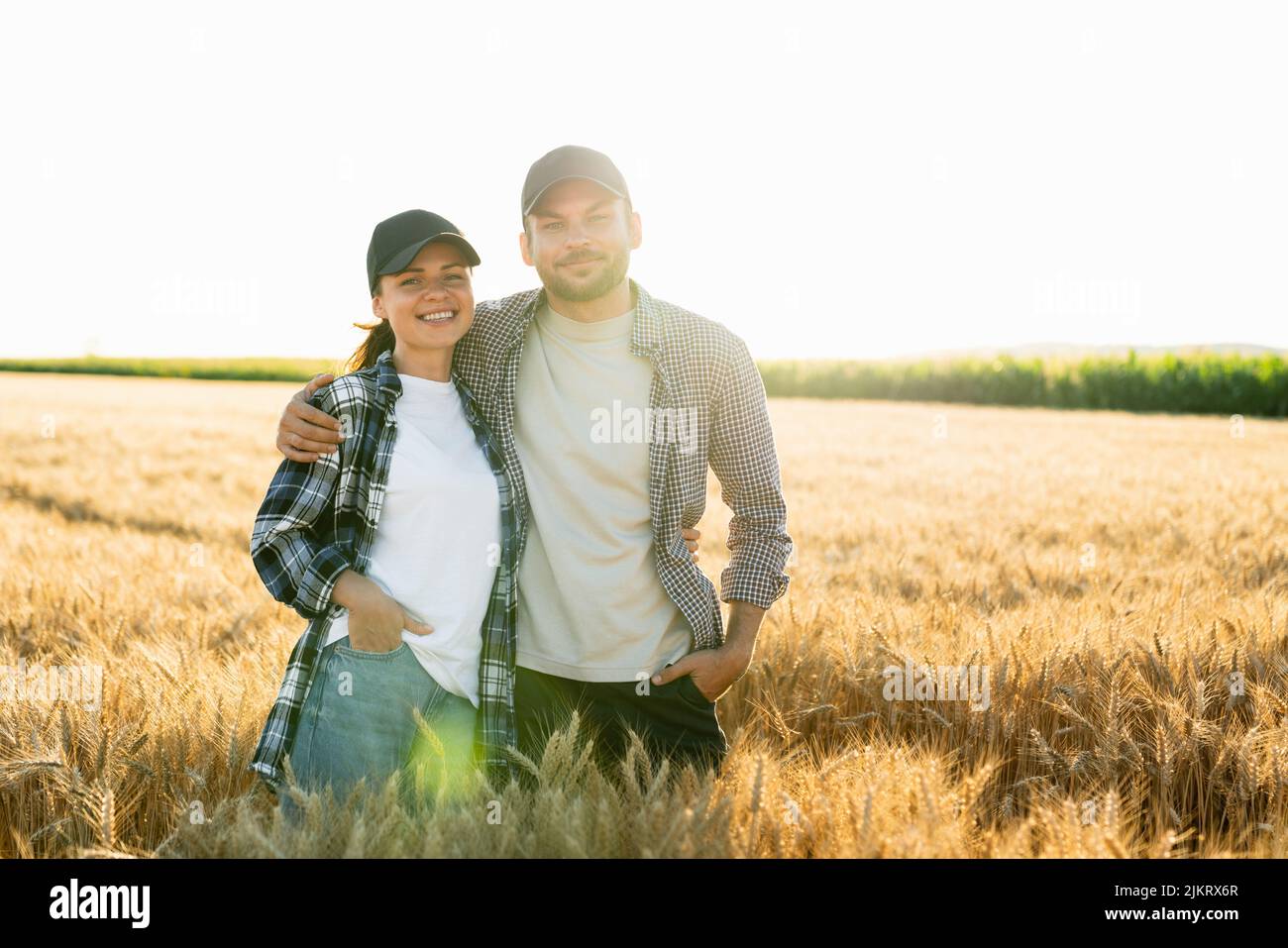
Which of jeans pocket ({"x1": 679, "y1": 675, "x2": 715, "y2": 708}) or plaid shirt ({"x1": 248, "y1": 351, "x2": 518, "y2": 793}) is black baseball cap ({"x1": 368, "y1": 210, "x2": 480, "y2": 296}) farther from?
jeans pocket ({"x1": 679, "y1": 675, "x2": 715, "y2": 708})

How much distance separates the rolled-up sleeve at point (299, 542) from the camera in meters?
2.25

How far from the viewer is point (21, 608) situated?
3.77 metres

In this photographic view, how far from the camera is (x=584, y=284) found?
2689 mm

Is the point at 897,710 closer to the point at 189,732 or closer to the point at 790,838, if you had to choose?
the point at 790,838

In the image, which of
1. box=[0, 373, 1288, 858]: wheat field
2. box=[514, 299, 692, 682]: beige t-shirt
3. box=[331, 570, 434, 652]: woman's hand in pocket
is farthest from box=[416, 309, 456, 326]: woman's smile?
box=[0, 373, 1288, 858]: wheat field

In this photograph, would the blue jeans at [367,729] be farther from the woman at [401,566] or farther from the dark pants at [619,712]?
the dark pants at [619,712]

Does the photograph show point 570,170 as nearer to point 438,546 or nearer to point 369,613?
point 438,546

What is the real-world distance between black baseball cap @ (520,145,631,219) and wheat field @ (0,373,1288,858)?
5.31 ft

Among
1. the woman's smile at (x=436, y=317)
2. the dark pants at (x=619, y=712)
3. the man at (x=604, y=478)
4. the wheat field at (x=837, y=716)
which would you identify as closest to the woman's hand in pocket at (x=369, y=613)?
the wheat field at (x=837, y=716)

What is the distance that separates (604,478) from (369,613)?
850 mm

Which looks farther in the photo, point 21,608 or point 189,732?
point 21,608

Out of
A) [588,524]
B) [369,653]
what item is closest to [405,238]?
[588,524]
